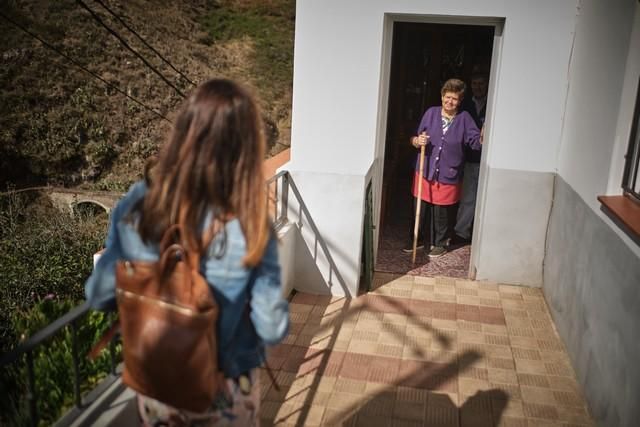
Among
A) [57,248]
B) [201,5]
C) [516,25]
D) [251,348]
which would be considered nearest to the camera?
[251,348]

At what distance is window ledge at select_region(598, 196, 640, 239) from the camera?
270cm

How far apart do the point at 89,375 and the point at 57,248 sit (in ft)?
37.3

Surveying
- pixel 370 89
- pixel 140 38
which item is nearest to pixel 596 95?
pixel 370 89

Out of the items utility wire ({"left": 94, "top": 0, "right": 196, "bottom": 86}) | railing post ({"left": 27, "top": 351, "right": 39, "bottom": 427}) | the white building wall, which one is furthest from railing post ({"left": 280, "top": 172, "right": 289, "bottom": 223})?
utility wire ({"left": 94, "top": 0, "right": 196, "bottom": 86})

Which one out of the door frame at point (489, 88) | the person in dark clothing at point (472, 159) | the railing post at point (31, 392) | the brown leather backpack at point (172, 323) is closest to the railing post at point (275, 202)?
the door frame at point (489, 88)

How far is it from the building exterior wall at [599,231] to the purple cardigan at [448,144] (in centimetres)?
95

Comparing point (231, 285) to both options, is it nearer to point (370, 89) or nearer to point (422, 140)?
point (370, 89)

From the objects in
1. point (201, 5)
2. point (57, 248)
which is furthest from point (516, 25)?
point (201, 5)

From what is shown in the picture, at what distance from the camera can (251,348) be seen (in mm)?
1643

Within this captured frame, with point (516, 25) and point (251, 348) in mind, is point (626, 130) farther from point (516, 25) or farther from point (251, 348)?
point (251, 348)

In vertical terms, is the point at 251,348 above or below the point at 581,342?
above

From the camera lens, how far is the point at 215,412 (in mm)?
1627

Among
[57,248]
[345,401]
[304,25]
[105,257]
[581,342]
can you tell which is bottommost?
[57,248]

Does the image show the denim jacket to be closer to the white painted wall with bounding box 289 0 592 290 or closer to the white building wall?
the white building wall
